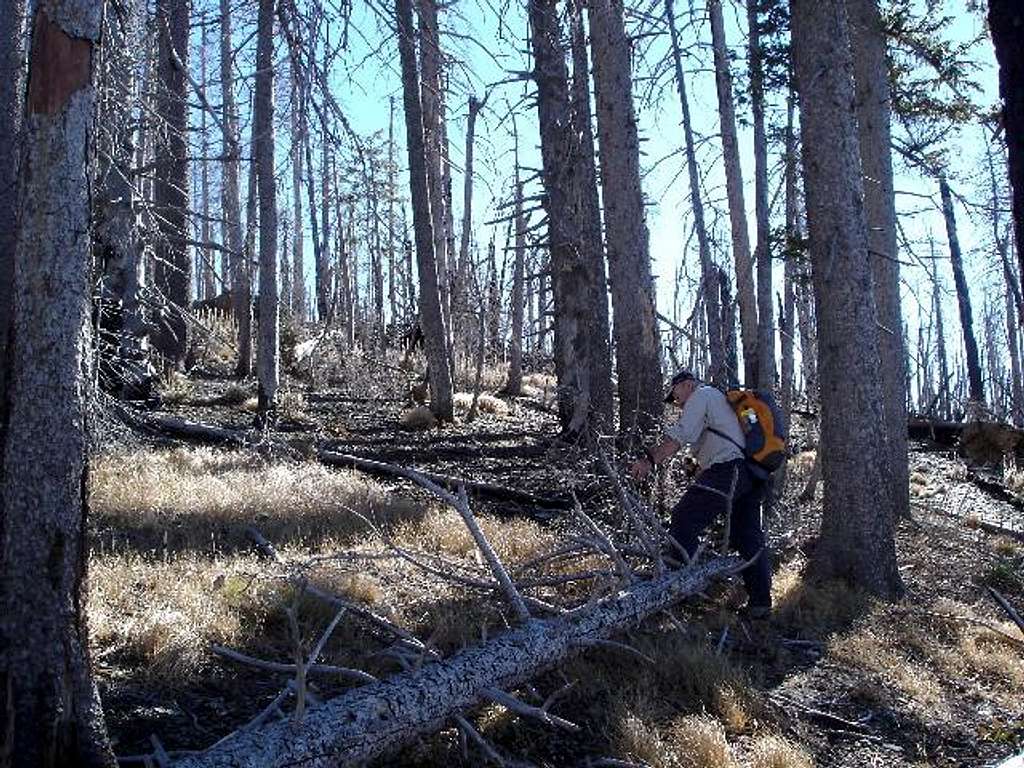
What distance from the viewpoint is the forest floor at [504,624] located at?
4.51m

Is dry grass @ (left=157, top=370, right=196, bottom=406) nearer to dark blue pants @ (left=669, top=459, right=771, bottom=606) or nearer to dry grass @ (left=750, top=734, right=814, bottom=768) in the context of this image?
dark blue pants @ (left=669, top=459, right=771, bottom=606)

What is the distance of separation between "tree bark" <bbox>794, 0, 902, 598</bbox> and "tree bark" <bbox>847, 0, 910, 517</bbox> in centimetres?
329

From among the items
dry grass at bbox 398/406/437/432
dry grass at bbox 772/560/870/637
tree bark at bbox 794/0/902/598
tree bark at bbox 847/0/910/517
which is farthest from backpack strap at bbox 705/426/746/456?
dry grass at bbox 398/406/437/432

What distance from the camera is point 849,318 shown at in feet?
24.7

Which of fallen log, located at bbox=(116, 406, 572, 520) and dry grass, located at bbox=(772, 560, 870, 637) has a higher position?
fallen log, located at bbox=(116, 406, 572, 520)

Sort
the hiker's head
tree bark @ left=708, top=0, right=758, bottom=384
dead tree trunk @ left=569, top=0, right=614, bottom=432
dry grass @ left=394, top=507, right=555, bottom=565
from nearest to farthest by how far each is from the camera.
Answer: the hiker's head → dry grass @ left=394, top=507, right=555, bottom=565 → dead tree trunk @ left=569, top=0, right=614, bottom=432 → tree bark @ left=708, top=0, right=758, bottom=384

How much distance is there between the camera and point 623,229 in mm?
10734

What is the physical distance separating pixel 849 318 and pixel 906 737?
3401mm

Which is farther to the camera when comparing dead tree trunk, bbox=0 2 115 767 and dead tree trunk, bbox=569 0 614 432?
dead tree trunk, bbox=569 0 614 432

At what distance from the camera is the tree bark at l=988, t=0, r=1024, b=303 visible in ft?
11.6

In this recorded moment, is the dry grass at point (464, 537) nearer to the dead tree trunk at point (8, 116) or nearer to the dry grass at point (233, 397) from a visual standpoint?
the dead tree trunk at point (8, 116)

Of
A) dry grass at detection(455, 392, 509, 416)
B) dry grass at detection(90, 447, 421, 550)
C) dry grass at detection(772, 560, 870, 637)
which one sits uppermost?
dry grass at detection(455, 392, 509, 416)

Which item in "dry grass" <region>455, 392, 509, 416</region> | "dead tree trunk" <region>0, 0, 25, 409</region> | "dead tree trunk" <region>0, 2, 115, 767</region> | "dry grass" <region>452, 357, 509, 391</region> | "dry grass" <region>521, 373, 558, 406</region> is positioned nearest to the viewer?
"dead tree trunk" <region>0, 2, 115, 767</region>

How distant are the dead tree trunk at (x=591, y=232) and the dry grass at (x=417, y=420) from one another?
10.4 ft
